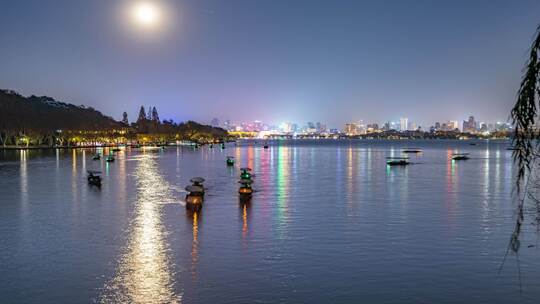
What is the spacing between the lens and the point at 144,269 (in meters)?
22.2

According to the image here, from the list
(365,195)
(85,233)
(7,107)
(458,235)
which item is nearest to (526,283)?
(458,235)

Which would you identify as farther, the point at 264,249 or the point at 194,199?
the point at 194,199

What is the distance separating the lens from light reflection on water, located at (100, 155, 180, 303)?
18.6 m

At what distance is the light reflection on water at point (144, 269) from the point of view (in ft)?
61.1

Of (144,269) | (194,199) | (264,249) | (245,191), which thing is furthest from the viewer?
(245,191)

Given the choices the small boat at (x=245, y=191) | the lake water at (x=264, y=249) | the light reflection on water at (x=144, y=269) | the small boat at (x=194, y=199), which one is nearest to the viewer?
the light reflection on water at (x=144, y=269)

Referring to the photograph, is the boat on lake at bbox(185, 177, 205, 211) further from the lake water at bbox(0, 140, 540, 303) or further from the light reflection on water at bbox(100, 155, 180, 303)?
the light reflection on water at bbox(100, 155, 180, 303)

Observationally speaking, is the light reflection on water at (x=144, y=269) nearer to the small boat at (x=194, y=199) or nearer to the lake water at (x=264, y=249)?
the lake water at (x=264, y=249)

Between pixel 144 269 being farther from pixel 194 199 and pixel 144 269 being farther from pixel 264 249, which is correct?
pixel 194 199

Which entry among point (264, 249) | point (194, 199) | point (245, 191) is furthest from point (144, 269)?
point (245, 191)

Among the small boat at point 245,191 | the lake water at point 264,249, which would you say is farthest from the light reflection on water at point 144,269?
the small boat at point 245,191

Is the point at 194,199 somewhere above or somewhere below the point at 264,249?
above

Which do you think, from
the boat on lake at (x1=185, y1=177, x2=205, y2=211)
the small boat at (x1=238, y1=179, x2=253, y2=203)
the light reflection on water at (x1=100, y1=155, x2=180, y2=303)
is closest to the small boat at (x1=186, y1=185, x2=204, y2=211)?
the boat on lake at (x1=185, y1=177, x2=205, y2=211)

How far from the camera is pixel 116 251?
25594 millimetres
